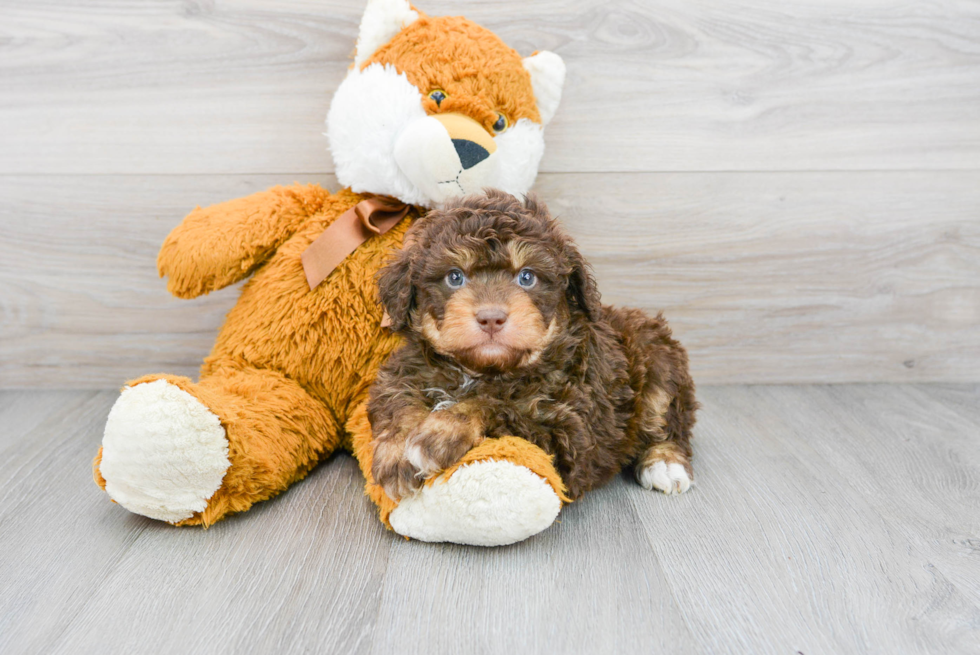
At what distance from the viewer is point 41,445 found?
58.2 inches

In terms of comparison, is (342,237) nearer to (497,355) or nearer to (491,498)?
(497,355)

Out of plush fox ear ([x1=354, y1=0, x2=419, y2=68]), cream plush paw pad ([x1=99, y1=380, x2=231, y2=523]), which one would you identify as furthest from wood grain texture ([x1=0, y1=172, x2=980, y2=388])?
cream plush paw pad ([x1=99, y1=380, x2=231, y2=523])

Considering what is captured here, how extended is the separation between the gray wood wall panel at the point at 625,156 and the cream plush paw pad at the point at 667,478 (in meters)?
0.59

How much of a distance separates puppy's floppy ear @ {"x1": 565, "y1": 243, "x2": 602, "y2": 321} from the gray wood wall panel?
60 cm

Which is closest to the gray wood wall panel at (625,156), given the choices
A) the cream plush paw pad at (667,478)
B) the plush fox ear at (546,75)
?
the plush fox ear at (546,75)

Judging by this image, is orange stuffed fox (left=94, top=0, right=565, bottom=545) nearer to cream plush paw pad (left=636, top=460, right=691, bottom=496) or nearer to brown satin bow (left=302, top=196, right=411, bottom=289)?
brown satin bow (left=302, top=196, right=411, bottom=289)

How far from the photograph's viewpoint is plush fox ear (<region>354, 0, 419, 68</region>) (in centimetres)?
134

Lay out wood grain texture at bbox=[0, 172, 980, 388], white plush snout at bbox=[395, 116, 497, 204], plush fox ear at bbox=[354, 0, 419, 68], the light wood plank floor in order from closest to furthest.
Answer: the light wood plank floor → white plush snout at bbox=[395, 116, 497, 204] → plush fox ear at bbox=[354, 0, 419, 68] → wood grain texture at bbox=[0, 172, 980, 388]

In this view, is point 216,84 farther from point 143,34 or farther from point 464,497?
point 464,497

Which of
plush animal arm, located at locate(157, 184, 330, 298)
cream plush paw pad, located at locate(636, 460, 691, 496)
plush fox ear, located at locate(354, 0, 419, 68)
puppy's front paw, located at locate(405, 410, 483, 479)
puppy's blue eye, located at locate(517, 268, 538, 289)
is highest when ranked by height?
plush fox ear, located at locate(354, 0, 419, 68)

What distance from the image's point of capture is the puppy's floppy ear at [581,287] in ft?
3.66

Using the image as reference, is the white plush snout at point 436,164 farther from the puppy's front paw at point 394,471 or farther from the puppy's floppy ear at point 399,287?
the puppy's front paw at point 394,471

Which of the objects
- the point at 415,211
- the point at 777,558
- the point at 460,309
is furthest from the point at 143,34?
the point at 777,558

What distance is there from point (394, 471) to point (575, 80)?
3.53 ft
